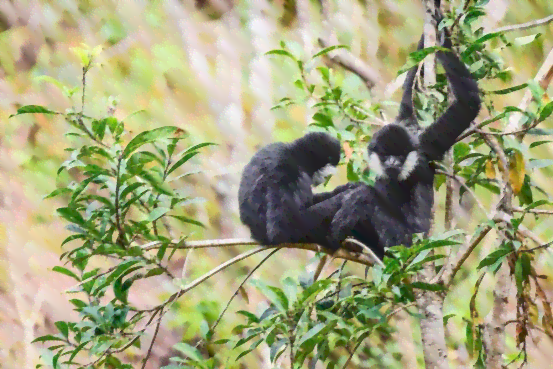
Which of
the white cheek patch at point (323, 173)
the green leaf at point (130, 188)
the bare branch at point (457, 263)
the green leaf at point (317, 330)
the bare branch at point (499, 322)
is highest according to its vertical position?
the white cheek patch at point (323, 173)

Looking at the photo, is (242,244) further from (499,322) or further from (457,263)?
(499,322)

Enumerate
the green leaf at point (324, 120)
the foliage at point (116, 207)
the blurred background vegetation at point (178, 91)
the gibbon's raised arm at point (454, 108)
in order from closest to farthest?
the foliage at point (116, 207), the gibbon's raised arm at point (454, 108), the green leaf at point (324, 120), the blurred background vegetation at point (178, 91)

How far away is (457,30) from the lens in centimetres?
117

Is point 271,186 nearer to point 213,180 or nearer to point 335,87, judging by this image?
point 335,87

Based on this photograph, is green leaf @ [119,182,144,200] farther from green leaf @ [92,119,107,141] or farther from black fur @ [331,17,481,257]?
black fur @ [331,17,481,257]

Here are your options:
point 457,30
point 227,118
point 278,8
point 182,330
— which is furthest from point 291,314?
point 278,8

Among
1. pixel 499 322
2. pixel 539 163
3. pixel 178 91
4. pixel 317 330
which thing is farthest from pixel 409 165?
pixel 178 91

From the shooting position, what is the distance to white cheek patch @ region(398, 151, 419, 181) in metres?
1.39

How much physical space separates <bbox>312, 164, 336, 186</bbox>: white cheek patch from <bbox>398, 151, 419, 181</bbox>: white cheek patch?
23cm

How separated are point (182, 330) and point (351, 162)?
72.9 inches

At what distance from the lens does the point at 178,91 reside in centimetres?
310

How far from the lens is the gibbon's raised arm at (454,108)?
1.14 m

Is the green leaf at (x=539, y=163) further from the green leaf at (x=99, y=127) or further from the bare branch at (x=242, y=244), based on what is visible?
the green leaf at (x=99, y=127)

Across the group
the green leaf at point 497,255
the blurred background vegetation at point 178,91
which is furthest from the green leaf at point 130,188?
the blurred background vegetation at point 178,91
